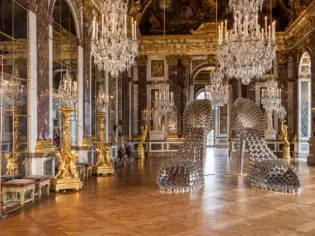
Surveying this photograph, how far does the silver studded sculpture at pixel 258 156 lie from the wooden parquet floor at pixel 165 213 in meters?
0.30

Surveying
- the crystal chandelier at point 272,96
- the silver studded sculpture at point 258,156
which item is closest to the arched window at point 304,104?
Result: the crystal chandelier at point 272,96

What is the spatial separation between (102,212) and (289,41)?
15.4 m

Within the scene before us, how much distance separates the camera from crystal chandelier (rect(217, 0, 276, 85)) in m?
7.48

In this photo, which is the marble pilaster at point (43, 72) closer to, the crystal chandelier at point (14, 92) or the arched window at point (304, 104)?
the crystal chandelier at point (14, 92)

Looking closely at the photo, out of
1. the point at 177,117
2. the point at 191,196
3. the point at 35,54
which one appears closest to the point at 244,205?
the point at 191,196

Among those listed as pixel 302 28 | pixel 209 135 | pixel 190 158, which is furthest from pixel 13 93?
pixel 209 135

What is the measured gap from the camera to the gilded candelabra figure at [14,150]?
23.1 ft

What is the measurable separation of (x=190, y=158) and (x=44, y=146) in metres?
3.51

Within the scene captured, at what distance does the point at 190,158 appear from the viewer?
926 cm

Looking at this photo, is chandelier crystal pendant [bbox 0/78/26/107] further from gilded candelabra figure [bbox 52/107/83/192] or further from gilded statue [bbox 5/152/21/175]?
gilded statue [bbox 5/152/21/175]

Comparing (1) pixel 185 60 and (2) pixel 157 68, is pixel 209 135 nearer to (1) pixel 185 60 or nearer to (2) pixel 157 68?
(1) pixel 185 60

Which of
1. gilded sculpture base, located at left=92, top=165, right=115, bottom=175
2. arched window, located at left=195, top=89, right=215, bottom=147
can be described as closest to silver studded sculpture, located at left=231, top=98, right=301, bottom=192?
gilded sculpture base, located at left=92, top=165, right=115, bottom=175

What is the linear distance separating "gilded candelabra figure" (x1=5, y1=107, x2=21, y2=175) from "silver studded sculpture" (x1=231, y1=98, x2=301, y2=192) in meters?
5.13

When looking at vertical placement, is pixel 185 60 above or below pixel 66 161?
above
